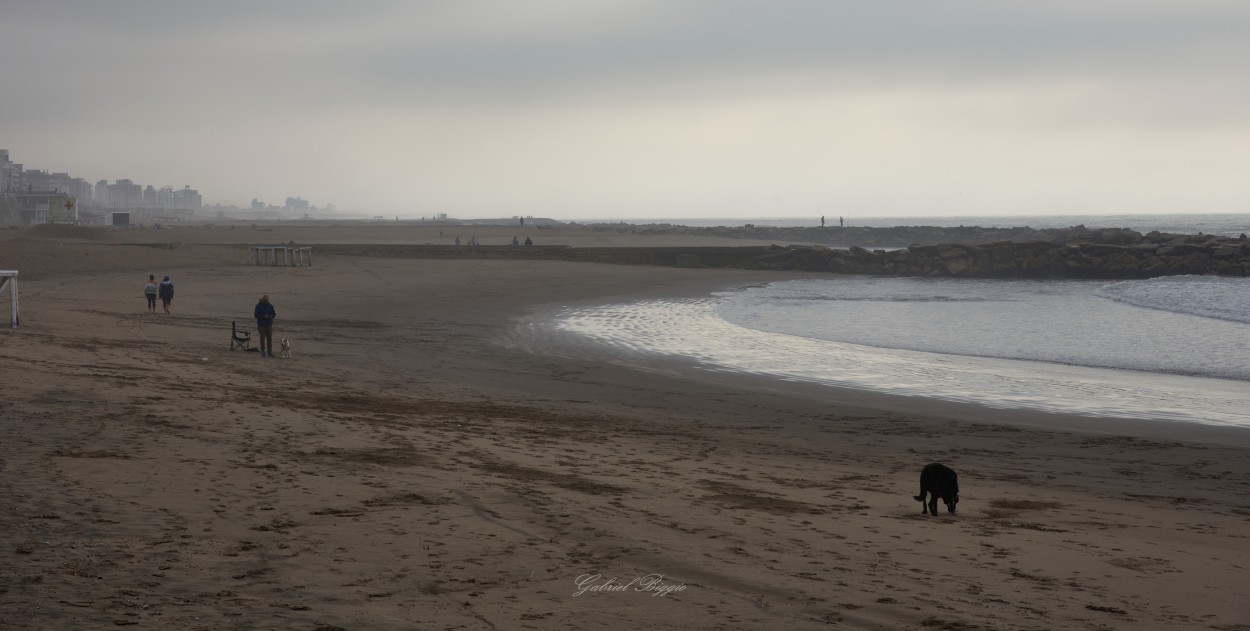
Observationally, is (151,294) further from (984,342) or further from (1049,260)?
(1049,260)

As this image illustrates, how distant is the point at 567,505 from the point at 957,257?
56.6 meters

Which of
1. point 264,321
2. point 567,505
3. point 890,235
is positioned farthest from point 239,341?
point 890,235

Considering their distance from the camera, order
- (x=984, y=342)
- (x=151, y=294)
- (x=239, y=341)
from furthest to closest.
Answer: (x=151, y=294)
(x=984, y=342)
(x=239, y=341)

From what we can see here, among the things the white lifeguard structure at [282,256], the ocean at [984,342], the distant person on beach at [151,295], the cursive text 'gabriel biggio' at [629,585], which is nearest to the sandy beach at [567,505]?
the cursive text 'gabriel biggio' at [629,585]

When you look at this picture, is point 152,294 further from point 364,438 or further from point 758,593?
point 758,593

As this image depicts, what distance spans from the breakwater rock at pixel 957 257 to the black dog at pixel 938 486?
50.4 meters

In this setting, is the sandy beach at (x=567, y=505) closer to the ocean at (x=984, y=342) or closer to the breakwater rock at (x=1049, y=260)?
the ocean at (x=984, y=342)

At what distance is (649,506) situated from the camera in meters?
8.52

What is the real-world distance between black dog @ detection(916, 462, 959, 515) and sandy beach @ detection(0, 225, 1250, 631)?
9.7 inches

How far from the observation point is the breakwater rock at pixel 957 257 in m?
55.7

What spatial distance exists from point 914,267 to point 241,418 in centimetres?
5362

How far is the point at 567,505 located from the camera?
329 inches

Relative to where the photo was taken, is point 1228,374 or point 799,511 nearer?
point 799,511

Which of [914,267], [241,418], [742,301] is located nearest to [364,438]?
[241,418]
